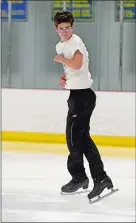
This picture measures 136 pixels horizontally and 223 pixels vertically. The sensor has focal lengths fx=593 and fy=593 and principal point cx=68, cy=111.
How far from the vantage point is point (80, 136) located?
3.72ft

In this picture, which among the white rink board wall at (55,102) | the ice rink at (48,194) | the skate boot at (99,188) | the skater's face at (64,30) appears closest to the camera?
the skater's face at (64,30)

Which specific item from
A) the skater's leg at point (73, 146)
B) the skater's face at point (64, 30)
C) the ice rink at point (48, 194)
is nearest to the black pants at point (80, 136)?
the skater's leg at point (73, 146)

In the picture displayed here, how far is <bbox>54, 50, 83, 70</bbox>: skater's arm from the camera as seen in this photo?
1058 millimetres

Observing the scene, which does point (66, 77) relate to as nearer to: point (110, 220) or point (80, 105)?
point (80, 105)

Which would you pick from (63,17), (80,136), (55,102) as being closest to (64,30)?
(63,17)

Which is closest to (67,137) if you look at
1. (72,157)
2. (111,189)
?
(72,157)

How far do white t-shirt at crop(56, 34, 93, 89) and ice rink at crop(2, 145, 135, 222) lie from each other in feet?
3.47

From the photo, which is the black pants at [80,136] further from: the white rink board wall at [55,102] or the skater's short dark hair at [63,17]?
the white rink board wall at [55,102]

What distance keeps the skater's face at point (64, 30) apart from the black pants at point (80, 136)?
105 mm

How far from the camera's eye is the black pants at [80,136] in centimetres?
111

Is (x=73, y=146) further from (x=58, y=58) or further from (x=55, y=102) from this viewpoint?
(x=55, y=102)

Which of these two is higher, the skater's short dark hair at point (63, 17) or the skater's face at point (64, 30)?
the skater's short dark hair at point (63, 17)

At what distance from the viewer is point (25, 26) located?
7.63m

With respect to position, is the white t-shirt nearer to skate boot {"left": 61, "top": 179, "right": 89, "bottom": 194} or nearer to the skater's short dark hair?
the skater's short dark hair
